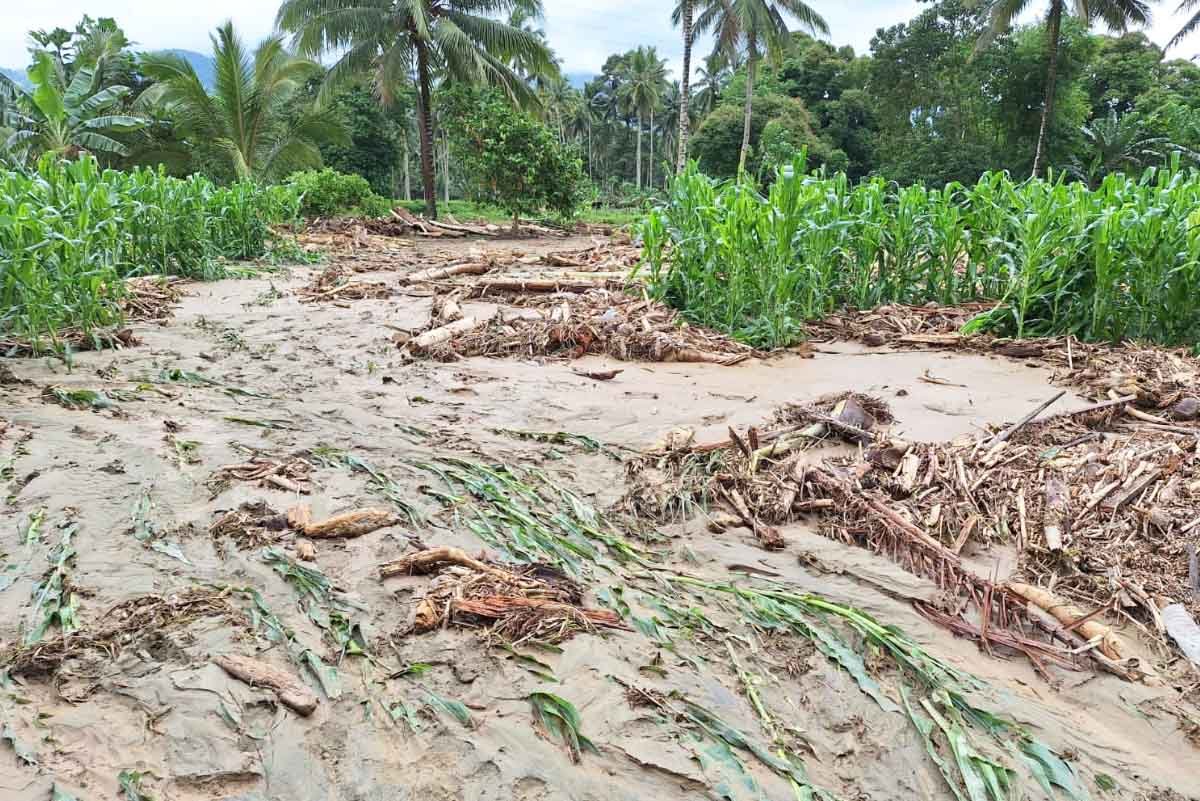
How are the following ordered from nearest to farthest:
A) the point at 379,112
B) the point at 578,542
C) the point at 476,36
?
the point at 578,542 < the point at 476,36 < the point at 379,112

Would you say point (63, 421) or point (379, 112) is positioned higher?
point (379, 112)

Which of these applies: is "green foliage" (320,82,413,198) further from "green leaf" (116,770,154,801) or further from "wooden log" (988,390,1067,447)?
"green leaf" (116,770,154,801)

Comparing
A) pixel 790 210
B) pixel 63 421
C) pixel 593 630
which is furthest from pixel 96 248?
pixel 593 630

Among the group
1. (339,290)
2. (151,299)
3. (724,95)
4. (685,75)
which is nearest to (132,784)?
(151,299)

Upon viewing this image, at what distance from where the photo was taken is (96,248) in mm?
6344

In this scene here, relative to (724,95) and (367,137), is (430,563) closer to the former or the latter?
(367,137)

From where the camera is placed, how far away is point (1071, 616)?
2365mm

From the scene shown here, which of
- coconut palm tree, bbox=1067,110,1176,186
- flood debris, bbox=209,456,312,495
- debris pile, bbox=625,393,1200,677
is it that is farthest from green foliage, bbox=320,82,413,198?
debris pile, bbox=625,393,1200,677

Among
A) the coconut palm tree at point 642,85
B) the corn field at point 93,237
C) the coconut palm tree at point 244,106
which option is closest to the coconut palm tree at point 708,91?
the coconut palm tree at point 642,85

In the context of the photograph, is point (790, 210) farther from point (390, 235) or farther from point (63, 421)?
point (390, 235)

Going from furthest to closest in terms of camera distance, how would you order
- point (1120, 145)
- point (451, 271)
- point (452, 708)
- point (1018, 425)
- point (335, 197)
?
point (1120, 145) < point (335, 197) < point (451, 271) < point (1018, 425) < point (452, 708)

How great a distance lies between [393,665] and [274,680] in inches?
11.3

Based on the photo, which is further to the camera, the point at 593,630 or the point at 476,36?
the point at 476,36

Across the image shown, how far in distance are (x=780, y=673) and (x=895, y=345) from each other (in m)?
4.07
